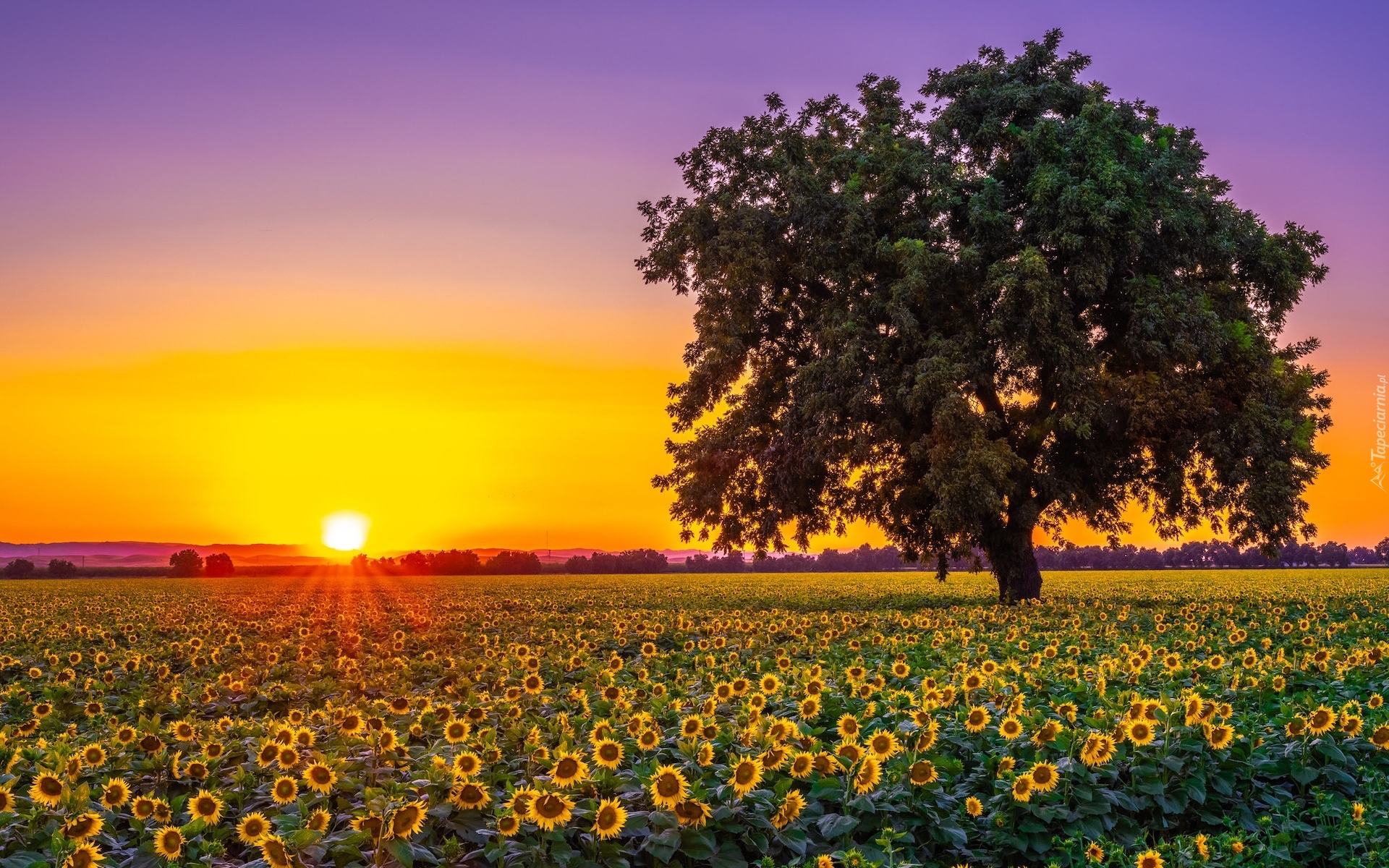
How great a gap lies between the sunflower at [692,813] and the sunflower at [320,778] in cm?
218

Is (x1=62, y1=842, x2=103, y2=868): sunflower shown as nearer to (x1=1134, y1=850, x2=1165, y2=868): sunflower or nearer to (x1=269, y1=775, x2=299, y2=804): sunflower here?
(x1=269, y1=775, x2=299, y2=804): sunflower

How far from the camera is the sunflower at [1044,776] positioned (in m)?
6.29

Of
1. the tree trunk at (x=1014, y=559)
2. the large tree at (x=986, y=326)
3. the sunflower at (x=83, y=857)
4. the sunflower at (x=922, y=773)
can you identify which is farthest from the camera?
the tree trunk at (x=1014, y=559)

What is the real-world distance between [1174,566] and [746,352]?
118041 millimetres

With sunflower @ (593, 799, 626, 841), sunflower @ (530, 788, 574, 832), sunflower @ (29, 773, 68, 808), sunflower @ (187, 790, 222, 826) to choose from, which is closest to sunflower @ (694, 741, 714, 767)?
sunflower @ (593, 799, 626, 841)

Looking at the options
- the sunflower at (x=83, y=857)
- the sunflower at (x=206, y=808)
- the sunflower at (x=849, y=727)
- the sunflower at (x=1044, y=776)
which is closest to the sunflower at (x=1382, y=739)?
the sunflower at (x=1044, y=776)

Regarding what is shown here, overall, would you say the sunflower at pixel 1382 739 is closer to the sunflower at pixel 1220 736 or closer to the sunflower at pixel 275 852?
the sunflower at pixel 1220 736

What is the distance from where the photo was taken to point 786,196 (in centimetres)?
2705

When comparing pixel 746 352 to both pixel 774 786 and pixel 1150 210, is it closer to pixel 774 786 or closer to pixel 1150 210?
pixel 1150 210

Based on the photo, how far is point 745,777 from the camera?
5.98m

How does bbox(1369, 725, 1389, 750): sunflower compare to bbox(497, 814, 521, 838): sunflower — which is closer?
bbox(497, 814, 521, 838): sunflower

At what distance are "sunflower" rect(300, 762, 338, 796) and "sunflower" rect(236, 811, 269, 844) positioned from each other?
1.75ft

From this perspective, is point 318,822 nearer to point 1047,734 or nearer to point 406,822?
point 406,822

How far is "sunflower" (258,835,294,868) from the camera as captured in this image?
198 inches
